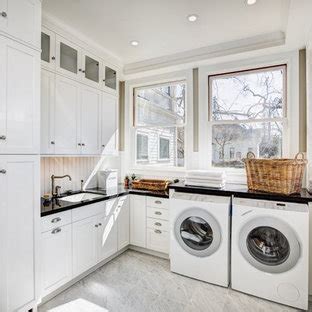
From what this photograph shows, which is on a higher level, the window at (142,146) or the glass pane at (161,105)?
the glass pane at (161,105)

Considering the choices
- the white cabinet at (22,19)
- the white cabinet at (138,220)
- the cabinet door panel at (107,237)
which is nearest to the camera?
the white cabinet at (22,19)

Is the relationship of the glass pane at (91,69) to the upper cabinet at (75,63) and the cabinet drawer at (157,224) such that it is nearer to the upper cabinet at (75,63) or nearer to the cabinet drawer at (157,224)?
the upper cabinet at (75,63)

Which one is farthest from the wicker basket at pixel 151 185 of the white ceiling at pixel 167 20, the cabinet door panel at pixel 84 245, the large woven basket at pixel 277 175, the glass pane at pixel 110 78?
the white ceiling at pixel 167 20

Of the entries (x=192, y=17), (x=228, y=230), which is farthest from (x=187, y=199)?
(x=192, y=17)

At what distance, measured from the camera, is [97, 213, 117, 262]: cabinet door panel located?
272cm

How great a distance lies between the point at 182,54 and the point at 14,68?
211 cm

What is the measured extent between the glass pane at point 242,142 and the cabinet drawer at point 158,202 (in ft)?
2.88

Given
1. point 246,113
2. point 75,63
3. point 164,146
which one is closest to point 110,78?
point 75,63

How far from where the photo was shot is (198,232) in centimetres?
259

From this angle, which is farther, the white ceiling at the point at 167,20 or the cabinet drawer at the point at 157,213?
the cabinet drawer at the point at 157,213

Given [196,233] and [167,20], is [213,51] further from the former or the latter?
[196,233]

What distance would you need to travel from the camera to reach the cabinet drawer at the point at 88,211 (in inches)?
94.1

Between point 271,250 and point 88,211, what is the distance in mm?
1890

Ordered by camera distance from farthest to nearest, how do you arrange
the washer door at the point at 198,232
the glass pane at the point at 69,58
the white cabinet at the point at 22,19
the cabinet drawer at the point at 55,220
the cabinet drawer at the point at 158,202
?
1. the cabinet drawer at the point at 158,202
2. the glass pane at the point at 69,58
3. the washer door at the point at 198,232
4. the cabinet drawer at the point at 55,220
5. the white cabinet at the point at 22,19
